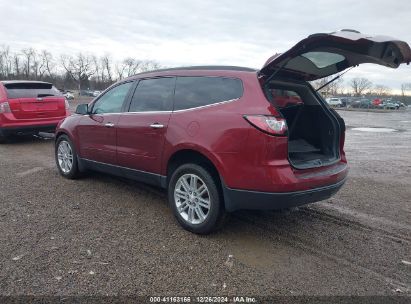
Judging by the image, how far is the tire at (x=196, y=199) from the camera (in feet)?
12.3

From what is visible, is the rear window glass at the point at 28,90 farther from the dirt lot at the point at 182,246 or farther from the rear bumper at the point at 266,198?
the rear bumper at the point at 266,198

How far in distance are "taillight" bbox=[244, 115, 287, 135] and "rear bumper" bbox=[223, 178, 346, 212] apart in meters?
0.58

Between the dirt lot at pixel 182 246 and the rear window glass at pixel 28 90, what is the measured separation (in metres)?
4.43

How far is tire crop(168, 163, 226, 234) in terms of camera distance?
3748 millimetres

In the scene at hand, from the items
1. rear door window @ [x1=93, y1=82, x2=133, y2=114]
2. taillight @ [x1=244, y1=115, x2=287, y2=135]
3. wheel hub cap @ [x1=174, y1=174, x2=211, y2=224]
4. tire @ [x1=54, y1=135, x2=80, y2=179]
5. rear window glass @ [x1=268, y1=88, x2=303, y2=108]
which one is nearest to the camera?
taillight @ [x1=244, y1=115, x2=287, y2=135]

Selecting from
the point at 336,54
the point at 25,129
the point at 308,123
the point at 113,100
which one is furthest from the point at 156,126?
the point at 25,129

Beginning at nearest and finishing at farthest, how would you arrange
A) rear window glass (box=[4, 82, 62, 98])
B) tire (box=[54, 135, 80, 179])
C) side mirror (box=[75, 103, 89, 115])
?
1. side mirror (box=[75, 103, 89, 115])
2. tire (box=[54, 135, 80, 179])
3. rear window glass (box=[4, 82, 62, 98])

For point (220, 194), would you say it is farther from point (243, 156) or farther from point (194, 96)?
point (194, 96)

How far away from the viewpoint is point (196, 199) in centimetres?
394

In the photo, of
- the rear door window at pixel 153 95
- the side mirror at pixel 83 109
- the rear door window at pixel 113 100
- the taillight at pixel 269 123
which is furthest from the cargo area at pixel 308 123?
the side mirror at pixel 83 109

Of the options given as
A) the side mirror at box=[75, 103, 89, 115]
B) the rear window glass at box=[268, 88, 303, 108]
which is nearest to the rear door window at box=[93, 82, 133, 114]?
the side mirror at box=[75, 103, 89, 115]

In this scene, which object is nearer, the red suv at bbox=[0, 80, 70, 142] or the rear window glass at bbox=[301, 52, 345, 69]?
the rear window glass at bbox=[301, 52, 345, 69]

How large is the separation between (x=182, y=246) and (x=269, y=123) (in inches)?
58.6

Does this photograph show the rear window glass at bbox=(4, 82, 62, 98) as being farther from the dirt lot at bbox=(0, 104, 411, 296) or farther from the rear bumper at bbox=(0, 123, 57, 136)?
the dirt lot at bbox=(0, 104, 411, 296)
